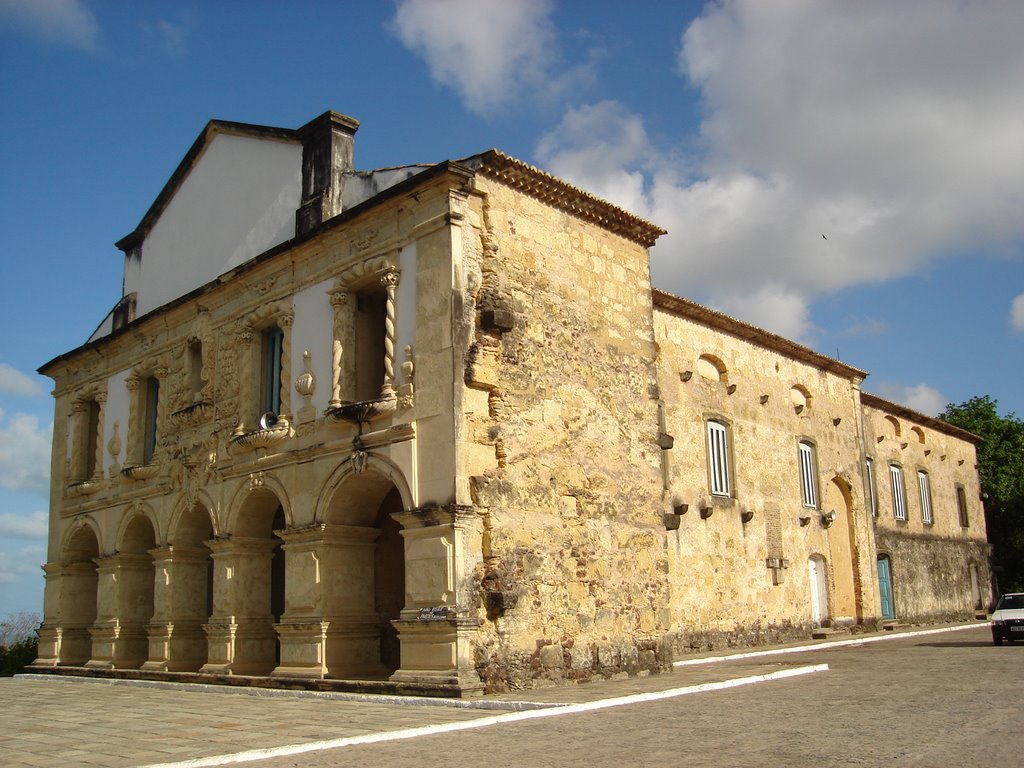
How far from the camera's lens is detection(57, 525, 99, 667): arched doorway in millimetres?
21094

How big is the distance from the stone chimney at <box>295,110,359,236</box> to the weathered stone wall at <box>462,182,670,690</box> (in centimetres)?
346

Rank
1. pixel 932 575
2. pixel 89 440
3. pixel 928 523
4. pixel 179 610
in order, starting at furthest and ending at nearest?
pixel 928 523 → pixel 932 575 → pixel 89 440 → pixel 179 610

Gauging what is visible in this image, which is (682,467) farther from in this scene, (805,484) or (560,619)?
(560,619)

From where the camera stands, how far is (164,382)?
62.4ft

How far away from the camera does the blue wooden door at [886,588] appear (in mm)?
26766


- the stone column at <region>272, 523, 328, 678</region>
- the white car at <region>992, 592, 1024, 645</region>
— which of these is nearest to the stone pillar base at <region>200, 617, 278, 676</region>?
the stone column at <region>272, 523, 328, 678</region>

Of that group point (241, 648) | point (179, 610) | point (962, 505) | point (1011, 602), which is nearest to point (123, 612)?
point (179, 610)

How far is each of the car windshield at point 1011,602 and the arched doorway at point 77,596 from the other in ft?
62.7

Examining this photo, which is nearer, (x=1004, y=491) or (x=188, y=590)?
(x=188, y=590)

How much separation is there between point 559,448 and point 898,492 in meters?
18.9

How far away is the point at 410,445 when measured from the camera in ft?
42.5

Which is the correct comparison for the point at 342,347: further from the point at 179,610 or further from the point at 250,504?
the point at 179,610

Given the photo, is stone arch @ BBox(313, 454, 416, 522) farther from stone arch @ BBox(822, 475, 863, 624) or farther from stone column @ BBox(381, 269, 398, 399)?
stone arch @ BBox(822, 475, 863, 624)

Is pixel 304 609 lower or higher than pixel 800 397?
lower
